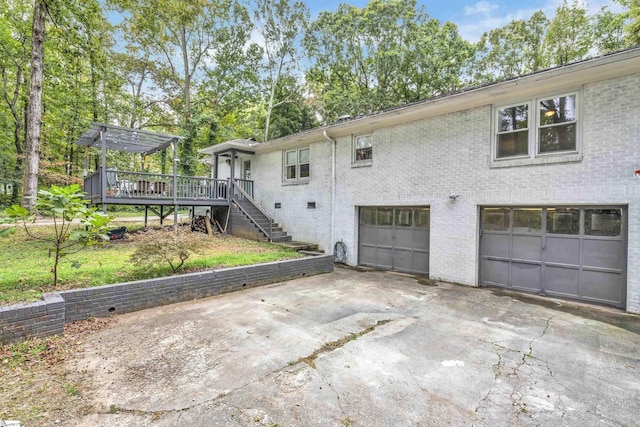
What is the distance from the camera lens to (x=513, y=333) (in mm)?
4605

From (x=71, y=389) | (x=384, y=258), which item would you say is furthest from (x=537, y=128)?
(x=71, y=389)

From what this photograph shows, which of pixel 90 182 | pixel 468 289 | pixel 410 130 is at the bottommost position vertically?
pixel 468 289

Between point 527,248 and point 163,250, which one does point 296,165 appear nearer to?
point 163,250

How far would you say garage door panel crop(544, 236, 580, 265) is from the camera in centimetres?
620

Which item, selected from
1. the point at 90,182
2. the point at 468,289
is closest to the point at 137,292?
the point at 468,289

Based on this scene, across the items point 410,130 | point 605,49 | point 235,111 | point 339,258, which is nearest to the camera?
point 410,130

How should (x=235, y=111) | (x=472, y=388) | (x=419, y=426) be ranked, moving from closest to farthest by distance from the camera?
(x=419, y=426) → (x=472, y=388) → (x=235, y=111)

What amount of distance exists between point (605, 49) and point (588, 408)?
2100cm

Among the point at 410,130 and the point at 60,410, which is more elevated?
the point at 410,130

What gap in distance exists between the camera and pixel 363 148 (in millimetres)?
9992

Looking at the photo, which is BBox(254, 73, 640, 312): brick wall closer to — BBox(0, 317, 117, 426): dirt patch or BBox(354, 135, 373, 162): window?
BBox(354, 135, 373, 162): window

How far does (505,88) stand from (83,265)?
10240 millimetres

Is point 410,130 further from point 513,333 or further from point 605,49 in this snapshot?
point 605,49

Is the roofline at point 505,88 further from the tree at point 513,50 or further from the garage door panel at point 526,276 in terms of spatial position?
the tree at point 513,50
